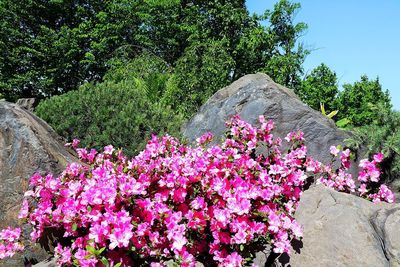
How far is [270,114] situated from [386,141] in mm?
1373

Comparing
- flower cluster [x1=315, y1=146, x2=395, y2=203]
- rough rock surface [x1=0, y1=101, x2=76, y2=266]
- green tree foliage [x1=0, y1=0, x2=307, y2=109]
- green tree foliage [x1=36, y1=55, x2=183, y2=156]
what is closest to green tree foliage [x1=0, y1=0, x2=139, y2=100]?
Answer: green tree foliage [x1=0, y1=0, x2=307, y2=109]

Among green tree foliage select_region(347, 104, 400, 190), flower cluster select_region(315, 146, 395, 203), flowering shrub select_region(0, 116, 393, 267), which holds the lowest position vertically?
flowering shrub select_region(0, 116, 393, 267)

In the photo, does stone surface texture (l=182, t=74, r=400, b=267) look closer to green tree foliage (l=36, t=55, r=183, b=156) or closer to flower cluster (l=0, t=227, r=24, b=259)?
flower cluster (l=0, t=227, r=24, b=259)

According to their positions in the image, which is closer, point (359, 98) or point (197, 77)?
point (197, 77)

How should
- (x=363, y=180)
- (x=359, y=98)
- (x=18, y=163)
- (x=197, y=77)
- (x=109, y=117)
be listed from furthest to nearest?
(x=359, y=98) < (x=197, y=77) < (x=109, y=117) < (x=363, y=180) < (x=18, y=163)

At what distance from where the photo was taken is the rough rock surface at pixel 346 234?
315 cm

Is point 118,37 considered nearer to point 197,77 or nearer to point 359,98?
point 197,77

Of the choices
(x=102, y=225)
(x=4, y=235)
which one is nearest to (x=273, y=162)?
(x=102, y=225)

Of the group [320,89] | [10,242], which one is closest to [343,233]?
[10,242]

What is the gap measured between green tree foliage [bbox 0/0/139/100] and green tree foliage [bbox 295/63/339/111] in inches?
449

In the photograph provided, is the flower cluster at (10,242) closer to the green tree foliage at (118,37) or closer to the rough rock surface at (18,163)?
the rough rock surface at (18,163)

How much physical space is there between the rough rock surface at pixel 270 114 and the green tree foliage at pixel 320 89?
12.9 meters

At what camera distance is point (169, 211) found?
Result: 3.34 m

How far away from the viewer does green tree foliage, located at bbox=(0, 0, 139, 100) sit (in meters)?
24.4
